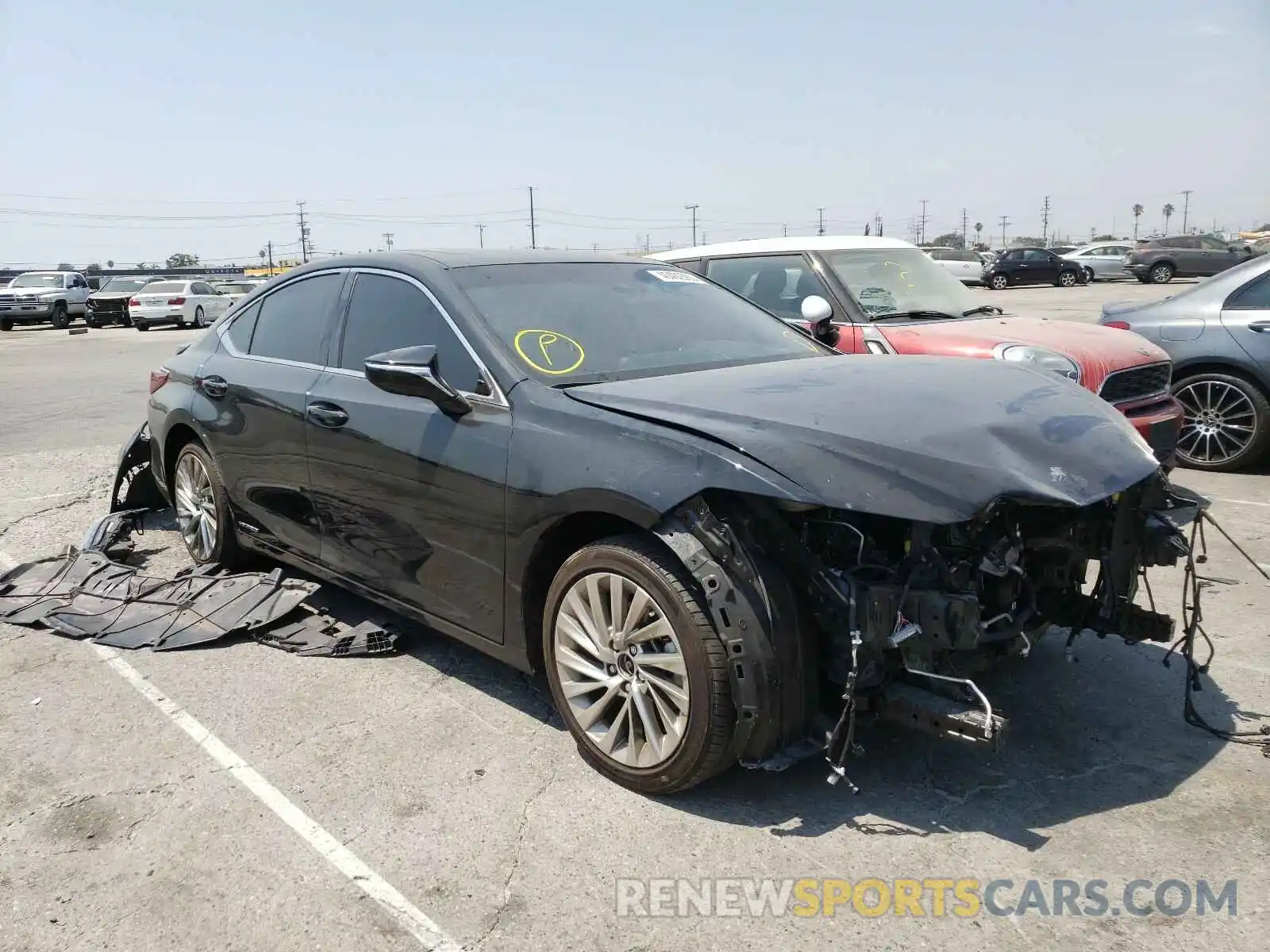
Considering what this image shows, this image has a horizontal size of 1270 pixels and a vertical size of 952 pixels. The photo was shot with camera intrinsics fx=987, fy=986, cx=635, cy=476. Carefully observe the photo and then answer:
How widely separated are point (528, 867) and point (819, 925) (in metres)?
0.81

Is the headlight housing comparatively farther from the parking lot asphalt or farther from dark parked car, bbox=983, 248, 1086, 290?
dark parked car, bbox=983, 248, 1086, 290

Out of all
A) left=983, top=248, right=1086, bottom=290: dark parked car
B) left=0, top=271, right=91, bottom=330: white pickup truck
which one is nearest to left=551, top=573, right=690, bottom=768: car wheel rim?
left=0, top=271, right=91, bottom=330: white pickup truck

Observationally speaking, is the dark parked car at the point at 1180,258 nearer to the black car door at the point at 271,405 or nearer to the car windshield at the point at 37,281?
the black car door at the point at 271,405

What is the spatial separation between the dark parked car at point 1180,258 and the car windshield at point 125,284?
116 feet

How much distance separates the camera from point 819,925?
2.48 meters

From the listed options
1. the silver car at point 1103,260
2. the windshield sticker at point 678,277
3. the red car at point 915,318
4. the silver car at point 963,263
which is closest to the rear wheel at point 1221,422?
the red car at point 915,318

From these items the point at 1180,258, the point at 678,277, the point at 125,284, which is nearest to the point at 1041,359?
the point at 678,277

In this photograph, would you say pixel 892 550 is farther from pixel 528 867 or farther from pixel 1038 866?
pixel 528 867

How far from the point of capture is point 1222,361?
7246 millimetres

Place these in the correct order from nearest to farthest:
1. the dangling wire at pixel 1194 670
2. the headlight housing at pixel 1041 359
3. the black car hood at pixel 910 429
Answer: the black car hood at pixel 910 429 → the dangling wire at pixel 1194 670 → the headlight housing at pixel 1041 359

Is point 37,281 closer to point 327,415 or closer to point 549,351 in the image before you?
point 327,415

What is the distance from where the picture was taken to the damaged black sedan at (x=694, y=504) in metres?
2.77

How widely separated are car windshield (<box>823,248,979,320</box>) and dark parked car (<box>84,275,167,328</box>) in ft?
101

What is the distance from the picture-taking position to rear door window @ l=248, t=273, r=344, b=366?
448cm
